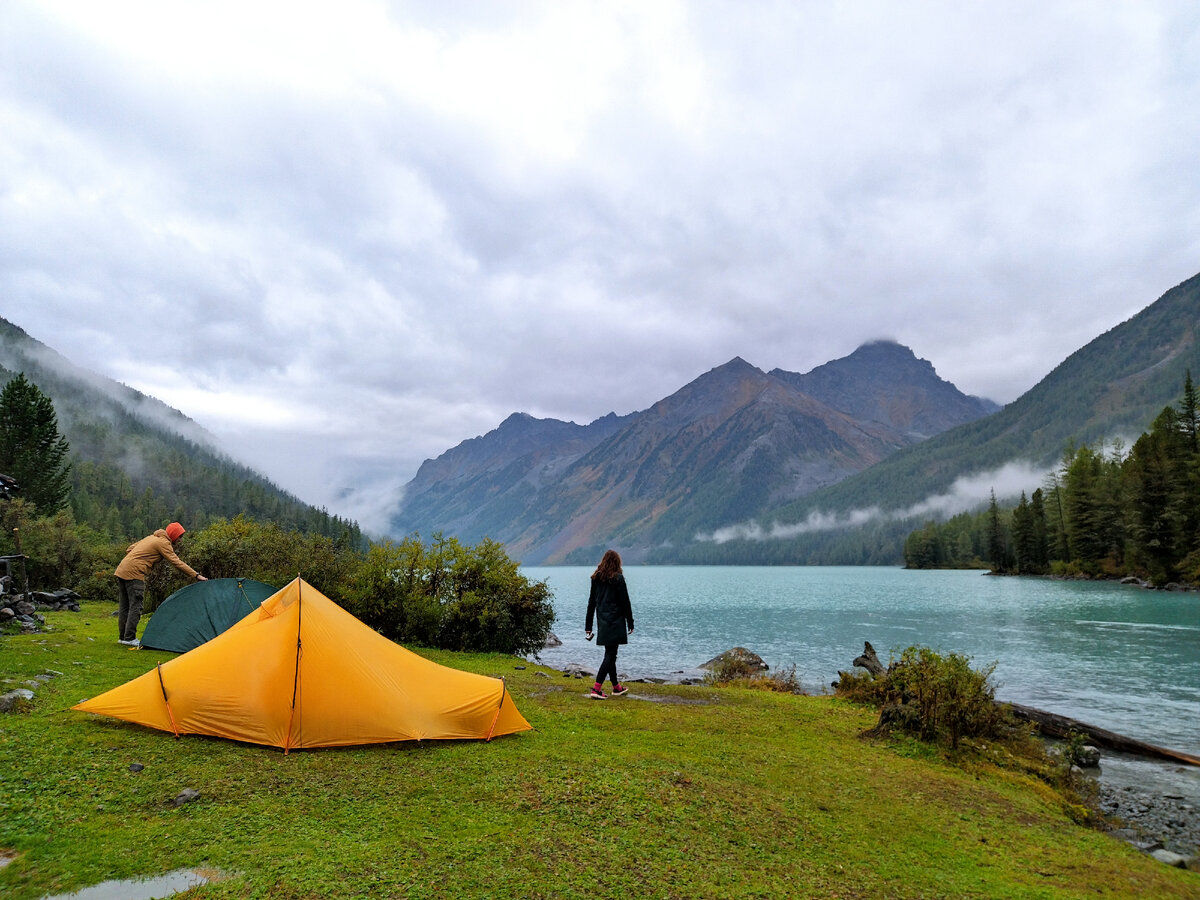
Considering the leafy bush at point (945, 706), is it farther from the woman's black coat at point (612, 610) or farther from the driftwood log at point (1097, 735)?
the woman's black coat at point (612, 610)

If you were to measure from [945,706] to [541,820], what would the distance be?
29.2 ft

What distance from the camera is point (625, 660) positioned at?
3191cm

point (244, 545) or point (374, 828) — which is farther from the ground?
point (244, 545)

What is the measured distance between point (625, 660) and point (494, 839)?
2636cm

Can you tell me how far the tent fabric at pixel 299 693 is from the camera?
9.27 meters

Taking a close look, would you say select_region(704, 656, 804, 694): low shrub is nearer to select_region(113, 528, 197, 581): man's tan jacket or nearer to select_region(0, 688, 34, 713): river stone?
select_region(113, 528, 197, 581): man's tan jacket

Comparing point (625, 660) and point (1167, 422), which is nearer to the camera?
point (625, 660)

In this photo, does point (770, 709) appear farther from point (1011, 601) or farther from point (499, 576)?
point (1011, 601)

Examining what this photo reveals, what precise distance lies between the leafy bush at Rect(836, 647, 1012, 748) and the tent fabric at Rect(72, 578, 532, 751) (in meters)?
8.02

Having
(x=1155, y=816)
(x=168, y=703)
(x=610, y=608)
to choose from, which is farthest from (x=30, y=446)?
(x=1155, y=816)

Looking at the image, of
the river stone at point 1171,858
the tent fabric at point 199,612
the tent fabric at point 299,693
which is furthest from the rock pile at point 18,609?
the river stone at point 1171,858

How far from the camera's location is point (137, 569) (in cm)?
1572

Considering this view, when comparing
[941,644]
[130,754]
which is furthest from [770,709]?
[941,644]

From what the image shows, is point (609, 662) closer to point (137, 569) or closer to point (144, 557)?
point (144, 557)
